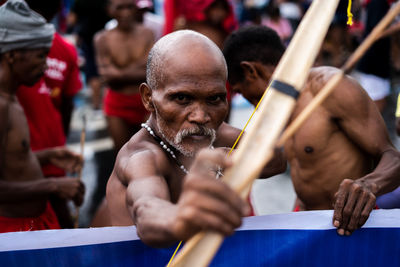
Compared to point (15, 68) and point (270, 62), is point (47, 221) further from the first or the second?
point (270, 62)

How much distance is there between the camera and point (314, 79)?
8.64ft

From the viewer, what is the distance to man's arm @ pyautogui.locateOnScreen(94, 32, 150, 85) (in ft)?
17.1

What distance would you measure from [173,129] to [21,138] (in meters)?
1.36

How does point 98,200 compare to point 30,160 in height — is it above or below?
below

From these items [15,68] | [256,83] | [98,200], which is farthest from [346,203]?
[98,200]

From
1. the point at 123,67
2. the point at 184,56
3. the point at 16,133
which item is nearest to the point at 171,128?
the point at 184,56

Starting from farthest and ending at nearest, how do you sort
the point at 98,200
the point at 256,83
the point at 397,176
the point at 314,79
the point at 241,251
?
the point at 98,200 → the point at 256,83 → the point at 314,79 → the point at 397,176 → the point at 241,251

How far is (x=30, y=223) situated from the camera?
2969 mm

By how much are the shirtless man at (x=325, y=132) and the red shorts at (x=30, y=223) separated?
1342 millimetres

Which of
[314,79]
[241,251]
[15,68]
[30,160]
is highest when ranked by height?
[314,79]

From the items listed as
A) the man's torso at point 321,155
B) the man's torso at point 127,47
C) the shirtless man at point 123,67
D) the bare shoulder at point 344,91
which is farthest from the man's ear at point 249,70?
the man's torso at point 127,47

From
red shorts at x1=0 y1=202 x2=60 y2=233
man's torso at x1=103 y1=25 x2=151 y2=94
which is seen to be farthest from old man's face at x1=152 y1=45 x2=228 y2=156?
man's torso at x1=103 y1=25 x2=151 y2=94

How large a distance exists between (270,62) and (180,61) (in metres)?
1.21

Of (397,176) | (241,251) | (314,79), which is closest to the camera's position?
(241,251)
